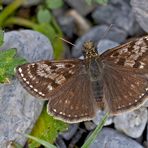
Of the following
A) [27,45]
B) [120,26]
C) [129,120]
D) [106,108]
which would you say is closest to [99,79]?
[106,108]

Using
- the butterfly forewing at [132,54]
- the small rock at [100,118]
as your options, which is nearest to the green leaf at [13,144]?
the small rock at [100,118]

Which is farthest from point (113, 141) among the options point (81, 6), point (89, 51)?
point (81, 6)

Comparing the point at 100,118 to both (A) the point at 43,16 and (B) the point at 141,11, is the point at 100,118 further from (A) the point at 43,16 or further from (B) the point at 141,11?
(A) the point at 43,16

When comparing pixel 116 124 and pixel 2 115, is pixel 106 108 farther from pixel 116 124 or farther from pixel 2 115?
pixel 2 115

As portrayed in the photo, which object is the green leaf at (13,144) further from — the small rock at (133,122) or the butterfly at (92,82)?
the small rock at (133,122)

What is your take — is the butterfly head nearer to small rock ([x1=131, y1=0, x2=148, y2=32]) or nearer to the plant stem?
small rock ([x1=131, y1=0, x2=148, y2=32])

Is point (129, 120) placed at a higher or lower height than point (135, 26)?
lower
